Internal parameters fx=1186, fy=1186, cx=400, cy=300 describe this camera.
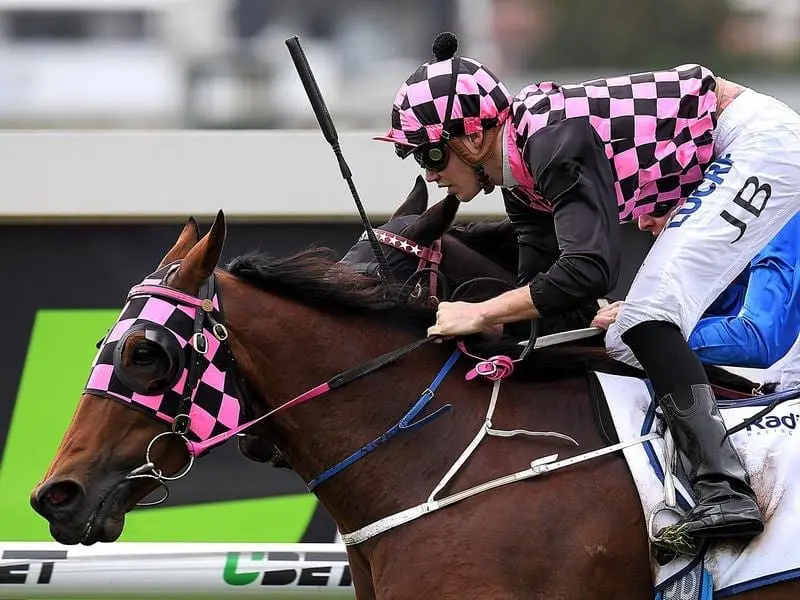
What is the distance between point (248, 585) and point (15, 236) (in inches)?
78.5

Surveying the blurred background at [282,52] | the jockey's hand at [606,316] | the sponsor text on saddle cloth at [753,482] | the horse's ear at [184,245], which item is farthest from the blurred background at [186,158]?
the sponsor text on saddle cloth at [753,482]

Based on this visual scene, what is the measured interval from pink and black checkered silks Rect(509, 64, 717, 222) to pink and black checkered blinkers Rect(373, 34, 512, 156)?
0.08 m

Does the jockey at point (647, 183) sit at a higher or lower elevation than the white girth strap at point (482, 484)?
higher

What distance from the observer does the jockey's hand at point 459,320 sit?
2.65m

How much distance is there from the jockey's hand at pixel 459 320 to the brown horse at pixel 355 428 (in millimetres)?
88

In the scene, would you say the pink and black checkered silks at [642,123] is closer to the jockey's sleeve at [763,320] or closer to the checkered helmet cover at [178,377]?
the jockey's sleeve at [763,320]

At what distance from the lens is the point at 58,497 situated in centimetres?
247

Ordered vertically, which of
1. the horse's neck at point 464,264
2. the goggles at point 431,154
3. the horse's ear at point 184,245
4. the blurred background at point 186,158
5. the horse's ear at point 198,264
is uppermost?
the goggles at point 431,154

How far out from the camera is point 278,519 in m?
4.96

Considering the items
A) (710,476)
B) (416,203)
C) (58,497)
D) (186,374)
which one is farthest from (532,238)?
(58,497)

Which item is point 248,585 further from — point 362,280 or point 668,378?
point 668,378

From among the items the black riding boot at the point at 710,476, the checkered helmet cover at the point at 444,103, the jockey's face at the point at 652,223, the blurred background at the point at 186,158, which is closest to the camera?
the black riding boot at the point at 710,476

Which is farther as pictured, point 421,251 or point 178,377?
point 421,251

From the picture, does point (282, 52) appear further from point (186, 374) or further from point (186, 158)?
point (186, 374)
